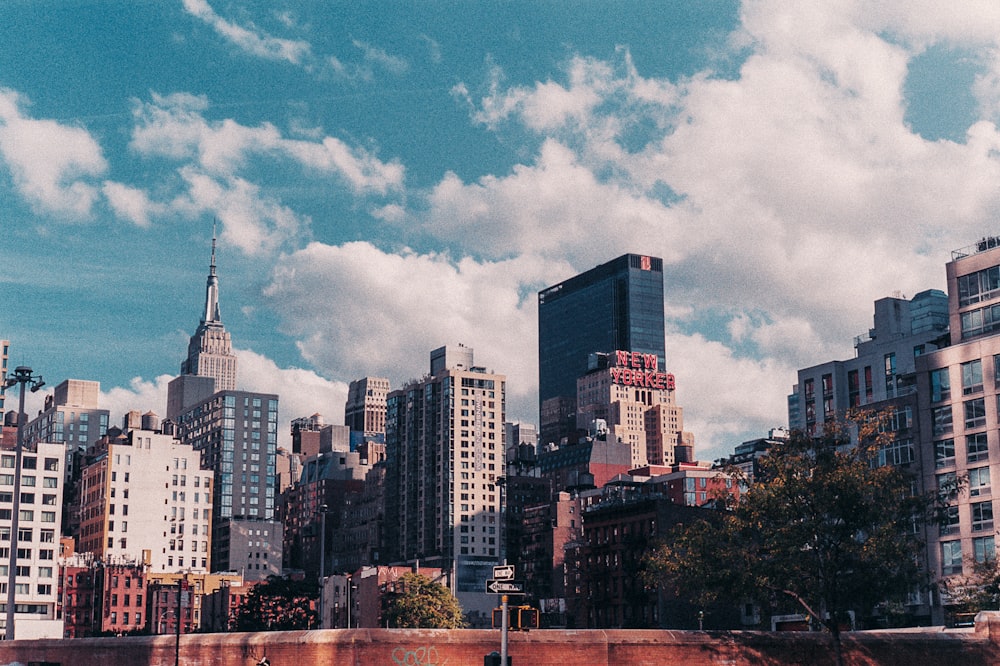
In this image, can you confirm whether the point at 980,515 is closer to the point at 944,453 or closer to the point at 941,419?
the point at 944,453

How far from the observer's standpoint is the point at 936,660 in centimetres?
5562

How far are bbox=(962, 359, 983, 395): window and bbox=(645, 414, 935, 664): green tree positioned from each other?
180ft

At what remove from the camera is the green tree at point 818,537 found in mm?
56531

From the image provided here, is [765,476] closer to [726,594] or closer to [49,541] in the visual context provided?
[726,594]

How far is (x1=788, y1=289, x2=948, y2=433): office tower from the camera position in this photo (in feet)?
542

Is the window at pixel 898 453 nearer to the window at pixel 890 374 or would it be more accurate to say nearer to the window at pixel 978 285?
the window at pixel 978 285

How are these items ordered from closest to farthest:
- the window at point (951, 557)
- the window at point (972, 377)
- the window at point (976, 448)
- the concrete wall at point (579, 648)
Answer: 1. the concrete wall at point (579, 648)
2. the window at point (976, 448)
3. the window at point (972, 377)
4. the window at point (951, 557)

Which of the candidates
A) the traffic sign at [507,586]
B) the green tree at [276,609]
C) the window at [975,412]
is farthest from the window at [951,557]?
the green tree at [276,609]

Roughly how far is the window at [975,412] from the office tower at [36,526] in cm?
13501

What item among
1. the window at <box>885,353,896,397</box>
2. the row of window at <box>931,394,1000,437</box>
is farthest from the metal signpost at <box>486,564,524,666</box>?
the window at <box>885,353,896,397</box>

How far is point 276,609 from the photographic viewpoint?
179 m

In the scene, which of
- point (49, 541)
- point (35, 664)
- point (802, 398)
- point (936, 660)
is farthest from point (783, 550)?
point (49, 541)

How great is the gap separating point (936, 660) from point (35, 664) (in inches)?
1651

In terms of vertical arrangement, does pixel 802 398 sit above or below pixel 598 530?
above
